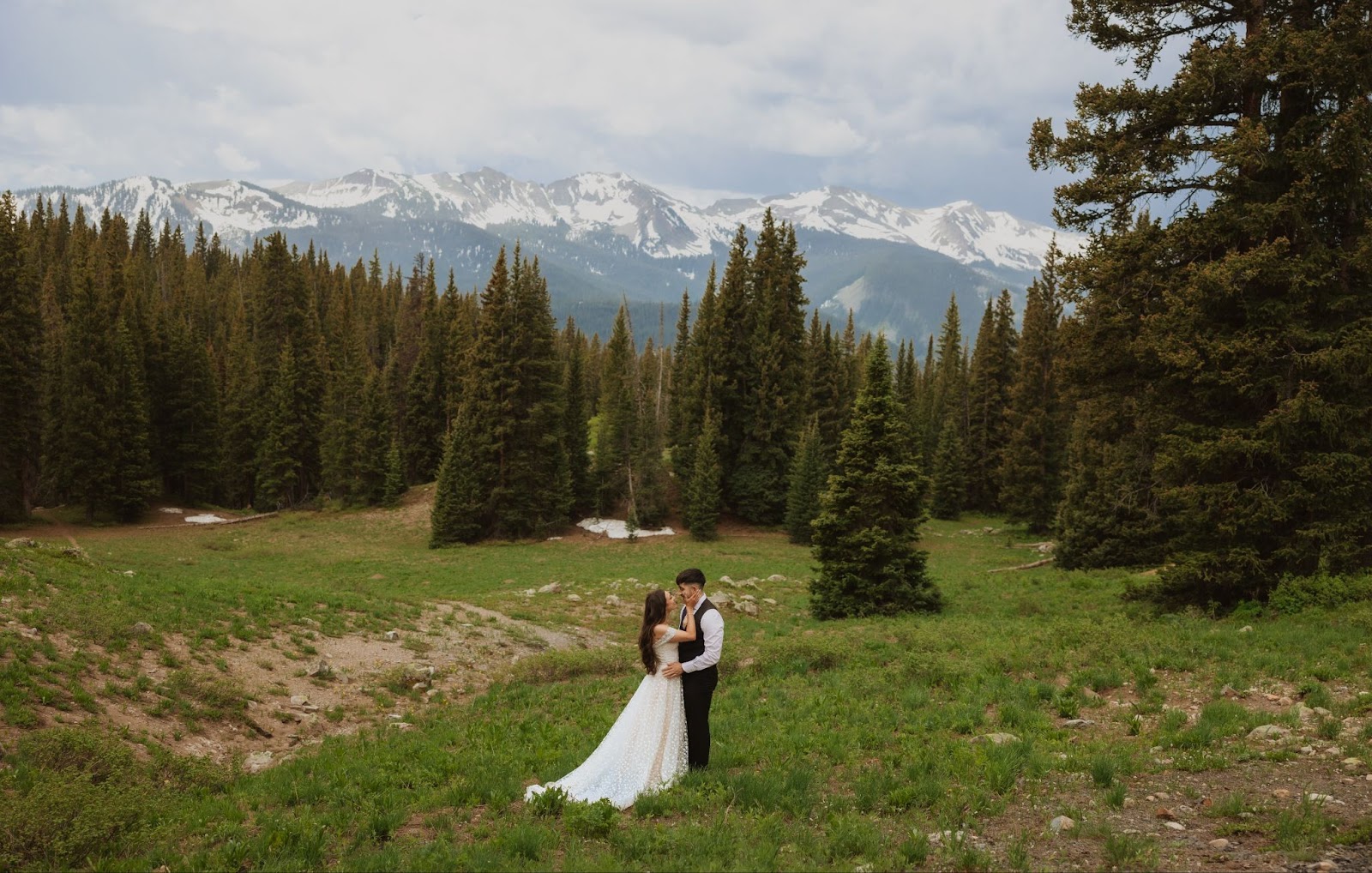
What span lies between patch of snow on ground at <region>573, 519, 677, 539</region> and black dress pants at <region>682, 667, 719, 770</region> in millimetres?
36639

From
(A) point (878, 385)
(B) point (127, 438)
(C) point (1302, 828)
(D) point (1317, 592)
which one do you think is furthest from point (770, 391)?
(C) point (1302, 828)

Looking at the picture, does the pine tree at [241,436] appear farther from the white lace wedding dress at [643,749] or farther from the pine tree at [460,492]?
the white lace wedding dress at [643,749]

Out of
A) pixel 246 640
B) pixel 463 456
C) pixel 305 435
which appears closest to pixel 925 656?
pixel 246 640

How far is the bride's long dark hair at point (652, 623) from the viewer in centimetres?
774

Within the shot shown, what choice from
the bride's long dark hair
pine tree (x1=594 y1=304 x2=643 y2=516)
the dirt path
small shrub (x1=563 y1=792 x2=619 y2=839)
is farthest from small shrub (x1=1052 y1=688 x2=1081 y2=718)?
pine tree (x1=594 y1=304 x2=643 y2=516)

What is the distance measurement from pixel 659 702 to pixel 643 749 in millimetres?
518

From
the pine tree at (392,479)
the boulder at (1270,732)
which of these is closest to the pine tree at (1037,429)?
the boulder at (1270,732)

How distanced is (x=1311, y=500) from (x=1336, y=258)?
182 inches

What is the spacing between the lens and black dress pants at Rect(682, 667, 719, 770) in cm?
794

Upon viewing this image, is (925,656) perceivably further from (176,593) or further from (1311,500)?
(176,593)

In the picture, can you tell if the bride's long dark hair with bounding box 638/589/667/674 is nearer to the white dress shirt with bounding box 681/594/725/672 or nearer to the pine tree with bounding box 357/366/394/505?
the white dress shirt with bounding box 681/594/725/672

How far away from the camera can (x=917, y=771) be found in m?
7.96

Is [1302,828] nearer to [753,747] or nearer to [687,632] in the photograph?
[753,747]

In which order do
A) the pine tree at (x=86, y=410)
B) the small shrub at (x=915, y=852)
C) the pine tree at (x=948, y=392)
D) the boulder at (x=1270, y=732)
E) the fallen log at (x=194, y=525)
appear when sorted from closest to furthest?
the small shrub at (x=915, y=852) → the boulder at (x=1270, y=732) → the pine tree at (x=86, y=410) → the fallen log at (x=194, y=525) → the pine tree at (x=948, y=392)
